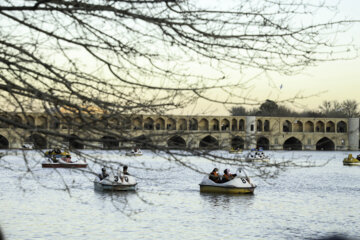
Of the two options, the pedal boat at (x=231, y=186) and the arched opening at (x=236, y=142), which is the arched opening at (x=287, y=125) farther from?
the arched opening at (x=236, y=142)

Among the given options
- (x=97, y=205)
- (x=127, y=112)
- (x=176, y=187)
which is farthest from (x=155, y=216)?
(x=127, y=112)

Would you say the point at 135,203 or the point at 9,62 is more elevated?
the point at 9,62

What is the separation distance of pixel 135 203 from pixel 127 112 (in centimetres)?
2029

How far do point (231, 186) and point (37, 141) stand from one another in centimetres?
2295

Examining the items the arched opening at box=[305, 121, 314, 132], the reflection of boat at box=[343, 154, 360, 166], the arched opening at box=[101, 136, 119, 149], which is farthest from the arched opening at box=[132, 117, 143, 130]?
the arched opening at box=[305, 121, 314, 132]

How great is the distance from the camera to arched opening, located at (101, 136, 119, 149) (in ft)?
18.7

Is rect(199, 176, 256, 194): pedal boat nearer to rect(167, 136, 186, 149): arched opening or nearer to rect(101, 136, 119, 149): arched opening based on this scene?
rect(167, 136, 186, 149): arched opening

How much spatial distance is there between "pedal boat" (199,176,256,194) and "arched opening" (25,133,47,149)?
895 inches

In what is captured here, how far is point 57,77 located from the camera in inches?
244

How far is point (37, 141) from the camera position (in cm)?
681

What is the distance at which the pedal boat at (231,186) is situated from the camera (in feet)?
96.1

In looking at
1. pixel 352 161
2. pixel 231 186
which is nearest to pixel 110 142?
pixel 231 186

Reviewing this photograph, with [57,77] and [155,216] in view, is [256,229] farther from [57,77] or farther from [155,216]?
[57,77]

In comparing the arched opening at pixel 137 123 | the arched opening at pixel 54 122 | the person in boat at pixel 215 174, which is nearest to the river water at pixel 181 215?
the person in boat at pixel 215 174
